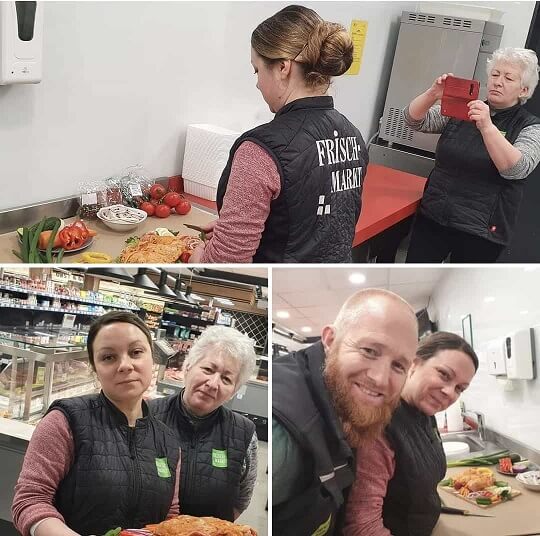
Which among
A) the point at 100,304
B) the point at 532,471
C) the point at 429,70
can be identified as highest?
the point at 429,70

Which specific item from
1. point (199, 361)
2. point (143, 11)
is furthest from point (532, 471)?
point (143, 11)

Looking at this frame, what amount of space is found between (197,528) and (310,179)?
942 mm

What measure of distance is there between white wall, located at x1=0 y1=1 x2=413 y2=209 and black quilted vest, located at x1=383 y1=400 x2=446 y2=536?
1.75m

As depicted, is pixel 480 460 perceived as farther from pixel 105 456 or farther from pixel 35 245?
pixel 35 245

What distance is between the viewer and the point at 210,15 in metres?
3.01

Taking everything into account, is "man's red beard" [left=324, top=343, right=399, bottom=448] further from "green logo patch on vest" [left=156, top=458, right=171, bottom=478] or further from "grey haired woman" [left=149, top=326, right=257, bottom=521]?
"green logo patch on vest" [left=156, top=458, right=171, bottom=478]

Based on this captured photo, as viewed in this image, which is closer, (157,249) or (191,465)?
(191,465)

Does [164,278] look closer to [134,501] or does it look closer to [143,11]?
[134,501]

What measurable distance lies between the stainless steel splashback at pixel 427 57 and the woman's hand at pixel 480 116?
115 centimetres

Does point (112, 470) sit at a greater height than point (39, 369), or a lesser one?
lesser

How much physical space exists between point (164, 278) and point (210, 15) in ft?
6.50

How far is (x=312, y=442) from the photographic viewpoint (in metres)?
1.38

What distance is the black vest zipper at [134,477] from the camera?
4.38 ft

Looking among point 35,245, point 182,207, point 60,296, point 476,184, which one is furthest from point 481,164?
point 60,296
